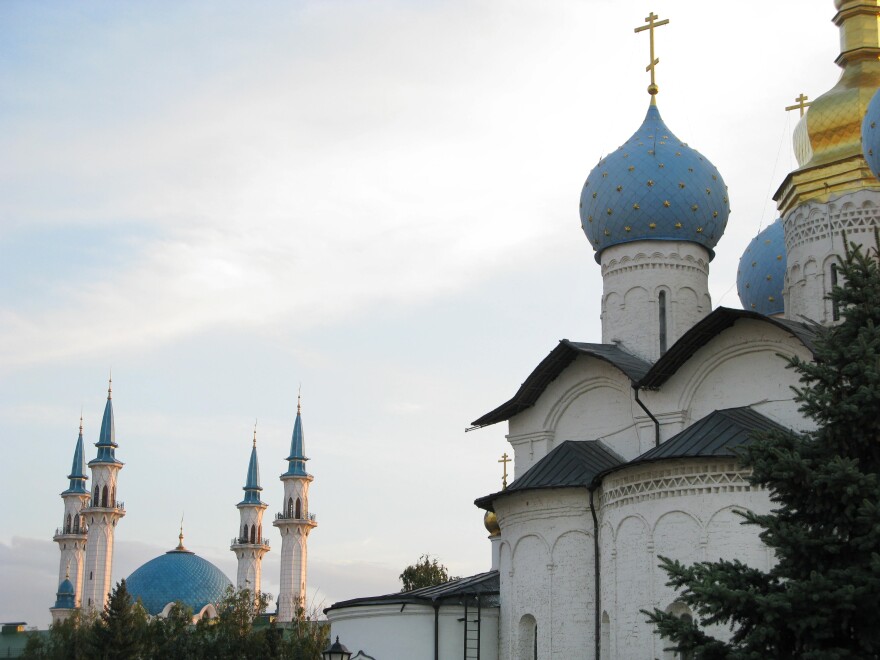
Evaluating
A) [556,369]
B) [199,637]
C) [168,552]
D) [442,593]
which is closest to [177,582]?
[168,552]

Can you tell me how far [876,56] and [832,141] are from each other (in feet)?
5.36

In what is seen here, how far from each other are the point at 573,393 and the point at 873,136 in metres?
5.28

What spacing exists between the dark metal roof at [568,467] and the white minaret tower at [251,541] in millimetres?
37400

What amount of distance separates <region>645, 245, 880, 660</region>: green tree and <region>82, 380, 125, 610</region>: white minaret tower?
42334mm

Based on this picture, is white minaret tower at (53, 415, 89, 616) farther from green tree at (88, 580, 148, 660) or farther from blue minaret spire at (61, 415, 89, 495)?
green tree at (88, 580, 148, 660)

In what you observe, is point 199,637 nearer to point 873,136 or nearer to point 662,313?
point 662,313

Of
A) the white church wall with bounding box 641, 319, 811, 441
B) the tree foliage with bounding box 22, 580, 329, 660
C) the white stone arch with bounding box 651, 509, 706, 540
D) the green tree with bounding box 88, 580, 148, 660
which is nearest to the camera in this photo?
the white stone arch with bounding box 651, 509, 706, 540

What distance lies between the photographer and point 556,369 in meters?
18.2

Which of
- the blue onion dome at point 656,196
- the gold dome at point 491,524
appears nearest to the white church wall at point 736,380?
the blue onion dome at point 656,196

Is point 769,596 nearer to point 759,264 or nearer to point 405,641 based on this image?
point 405,641

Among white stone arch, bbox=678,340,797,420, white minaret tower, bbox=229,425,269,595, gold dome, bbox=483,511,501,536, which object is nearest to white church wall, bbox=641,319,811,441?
white stone arch, bbox=678,340,797,420

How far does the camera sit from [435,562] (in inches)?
1534

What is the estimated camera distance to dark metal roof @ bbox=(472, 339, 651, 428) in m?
17.5

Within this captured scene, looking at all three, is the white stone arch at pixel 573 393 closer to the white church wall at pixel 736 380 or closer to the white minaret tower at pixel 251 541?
the white church wall at pixel 736 380
